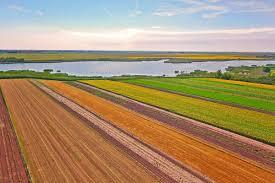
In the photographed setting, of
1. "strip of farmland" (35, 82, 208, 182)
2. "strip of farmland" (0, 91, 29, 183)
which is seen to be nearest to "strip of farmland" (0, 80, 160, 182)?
Answer: "strip of farmland" (0, 91, 29, 183)

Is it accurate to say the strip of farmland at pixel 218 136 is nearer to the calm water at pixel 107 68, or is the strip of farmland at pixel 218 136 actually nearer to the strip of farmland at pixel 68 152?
the strip of farmland at pixel 68 152

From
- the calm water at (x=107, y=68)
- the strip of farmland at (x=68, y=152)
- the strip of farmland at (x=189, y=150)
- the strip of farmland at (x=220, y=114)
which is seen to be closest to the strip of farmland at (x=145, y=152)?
the strip of farmland at (x=189, y=150)

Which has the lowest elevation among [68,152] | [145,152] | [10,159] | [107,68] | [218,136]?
[218,136]

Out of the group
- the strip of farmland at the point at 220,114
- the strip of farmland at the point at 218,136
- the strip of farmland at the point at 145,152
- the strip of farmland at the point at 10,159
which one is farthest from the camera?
the strip of farmland at the point at 220,114

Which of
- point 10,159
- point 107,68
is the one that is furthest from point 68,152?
point 107,68

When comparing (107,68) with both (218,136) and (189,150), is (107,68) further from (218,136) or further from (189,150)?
(189,150)

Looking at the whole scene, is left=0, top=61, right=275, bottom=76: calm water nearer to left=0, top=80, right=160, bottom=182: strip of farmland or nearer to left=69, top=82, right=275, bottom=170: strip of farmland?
left=69, top=82, right=275, bottom=170: strip of farmland

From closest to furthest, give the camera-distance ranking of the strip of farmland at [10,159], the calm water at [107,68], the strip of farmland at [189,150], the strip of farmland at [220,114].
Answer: the strip of farmland at [10,159] → the strip of farmland at [189,150] → the strip of farmland at [220,114] → the calm water at [107,68]

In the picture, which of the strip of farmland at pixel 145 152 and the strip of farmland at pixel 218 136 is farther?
the strip of farmland at pixel 218 136

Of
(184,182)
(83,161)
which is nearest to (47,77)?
(83,161)
